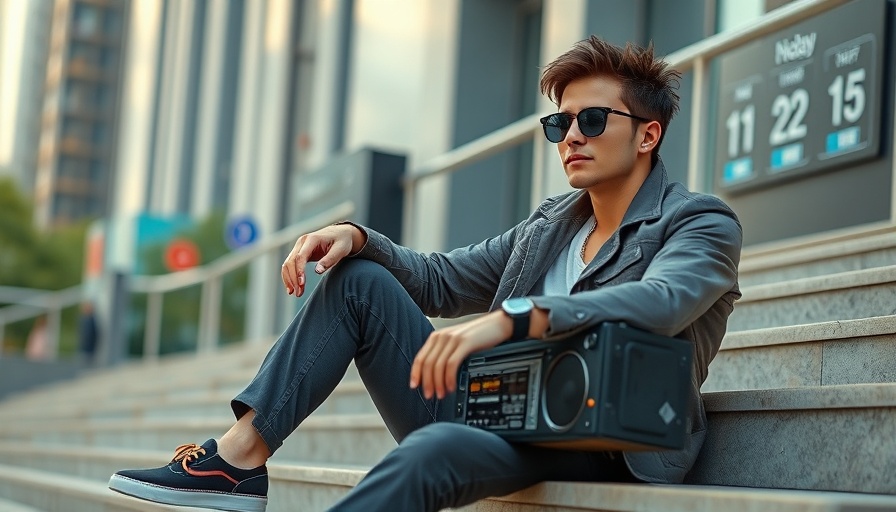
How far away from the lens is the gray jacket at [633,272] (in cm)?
198

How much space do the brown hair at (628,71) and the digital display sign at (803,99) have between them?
6.32 ft

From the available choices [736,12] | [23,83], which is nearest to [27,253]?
[736,12]

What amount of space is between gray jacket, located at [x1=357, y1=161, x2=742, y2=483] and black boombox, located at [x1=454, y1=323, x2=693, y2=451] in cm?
4

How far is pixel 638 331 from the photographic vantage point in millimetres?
1939

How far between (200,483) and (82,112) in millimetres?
62938

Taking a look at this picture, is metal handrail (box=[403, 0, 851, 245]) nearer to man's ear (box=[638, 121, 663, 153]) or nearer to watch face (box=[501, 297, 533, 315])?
man's ear (box=[638, 121, 663, 153])

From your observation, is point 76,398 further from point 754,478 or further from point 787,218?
point 754,478

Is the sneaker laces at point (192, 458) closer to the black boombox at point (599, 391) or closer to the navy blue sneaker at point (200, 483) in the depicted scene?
the navy blue sneaker at point (200, 483)

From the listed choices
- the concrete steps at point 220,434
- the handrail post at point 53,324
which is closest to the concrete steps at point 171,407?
the concrete steps at point 220,434

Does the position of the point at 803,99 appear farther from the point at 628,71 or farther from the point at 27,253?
the point at 27,253

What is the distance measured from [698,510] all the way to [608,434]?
18 centimetres

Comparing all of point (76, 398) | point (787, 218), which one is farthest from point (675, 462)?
point (76, 398)

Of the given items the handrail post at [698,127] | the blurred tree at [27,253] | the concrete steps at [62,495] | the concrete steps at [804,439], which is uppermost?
the blurred tree at [27,253]

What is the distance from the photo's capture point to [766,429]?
7.43 ft
